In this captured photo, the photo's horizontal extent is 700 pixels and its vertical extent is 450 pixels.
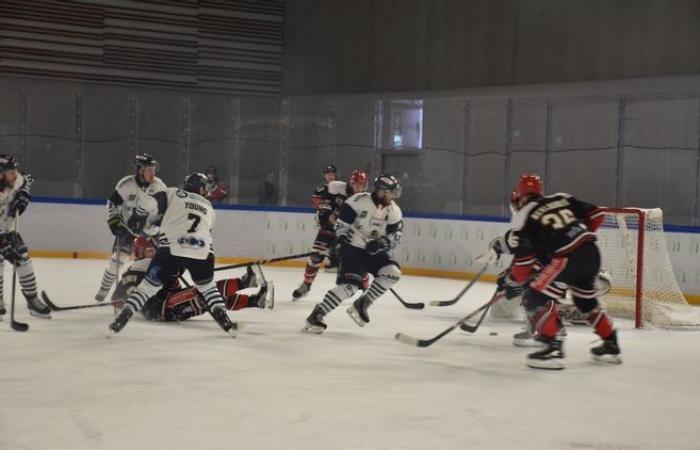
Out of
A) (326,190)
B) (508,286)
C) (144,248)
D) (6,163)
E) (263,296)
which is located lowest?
(263,296)

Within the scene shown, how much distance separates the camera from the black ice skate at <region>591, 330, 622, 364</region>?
20.3 ft

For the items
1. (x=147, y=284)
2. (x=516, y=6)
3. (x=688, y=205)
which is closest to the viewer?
(x=147, y=284)

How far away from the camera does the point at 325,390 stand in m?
5.06

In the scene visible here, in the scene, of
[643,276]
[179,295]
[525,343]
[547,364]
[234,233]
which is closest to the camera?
[547,364]

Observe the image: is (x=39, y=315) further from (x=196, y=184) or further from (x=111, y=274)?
(x=196, y=184)

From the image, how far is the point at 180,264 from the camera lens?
6609 millimetres

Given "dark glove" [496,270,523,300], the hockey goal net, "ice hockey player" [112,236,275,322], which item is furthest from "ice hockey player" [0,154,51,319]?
the hockey goal net

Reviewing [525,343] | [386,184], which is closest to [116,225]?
[386,184]

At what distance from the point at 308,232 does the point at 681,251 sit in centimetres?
493

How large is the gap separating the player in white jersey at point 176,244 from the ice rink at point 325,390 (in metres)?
0.32

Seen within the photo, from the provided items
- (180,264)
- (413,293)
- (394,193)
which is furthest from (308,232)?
(180,264)

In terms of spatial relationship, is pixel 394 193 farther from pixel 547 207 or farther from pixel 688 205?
pixel 688 205

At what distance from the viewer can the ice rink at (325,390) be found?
405cm

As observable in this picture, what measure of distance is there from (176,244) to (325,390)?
1.95m
